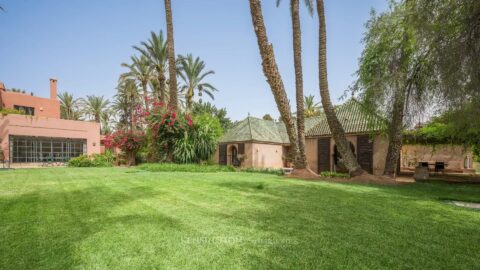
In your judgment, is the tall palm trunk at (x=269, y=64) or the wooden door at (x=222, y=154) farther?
the wooden door at (x=222, y=154)

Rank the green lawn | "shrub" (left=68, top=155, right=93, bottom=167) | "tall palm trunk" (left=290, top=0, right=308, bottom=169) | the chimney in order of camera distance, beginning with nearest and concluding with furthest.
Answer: the green lawn < "tall palm trunk" (left=290, top=0, right=308, bottom=169) < "shrub" (left=68, top=155, right=93, bottom=167) < the chimney

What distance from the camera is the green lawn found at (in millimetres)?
3320

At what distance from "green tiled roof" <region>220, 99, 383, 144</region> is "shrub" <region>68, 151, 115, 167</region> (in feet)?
38.5

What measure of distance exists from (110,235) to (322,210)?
4.27 meters

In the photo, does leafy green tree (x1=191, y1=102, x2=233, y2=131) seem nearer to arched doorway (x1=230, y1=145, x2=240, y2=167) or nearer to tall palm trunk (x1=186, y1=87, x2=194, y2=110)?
tall palm trunk (x1=186, y1=87, x2=194, y2=110)

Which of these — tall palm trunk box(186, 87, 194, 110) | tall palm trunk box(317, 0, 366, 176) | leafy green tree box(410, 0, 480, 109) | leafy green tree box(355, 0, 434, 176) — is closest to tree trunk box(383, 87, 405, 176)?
leafy green tree box(355, 0, 434, 176)

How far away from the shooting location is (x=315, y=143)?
22453mm

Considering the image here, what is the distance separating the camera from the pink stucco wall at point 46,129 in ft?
84.4

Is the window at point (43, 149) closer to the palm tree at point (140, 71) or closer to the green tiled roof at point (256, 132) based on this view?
the palm tree at point (140, 71)

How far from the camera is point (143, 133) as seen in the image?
82.4ft

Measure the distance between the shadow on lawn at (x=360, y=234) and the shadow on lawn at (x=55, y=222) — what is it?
6.05ft

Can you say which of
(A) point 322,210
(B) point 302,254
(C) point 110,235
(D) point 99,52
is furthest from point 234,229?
(D) point 99,52

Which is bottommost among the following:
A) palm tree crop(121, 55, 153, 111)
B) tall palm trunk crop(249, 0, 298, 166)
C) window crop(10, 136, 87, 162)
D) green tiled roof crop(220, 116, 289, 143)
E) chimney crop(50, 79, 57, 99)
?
window crop(10, 136, 87, 162)

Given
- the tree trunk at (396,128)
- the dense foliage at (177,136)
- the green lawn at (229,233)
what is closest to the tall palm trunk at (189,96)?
the dense foliage at (177,136)
